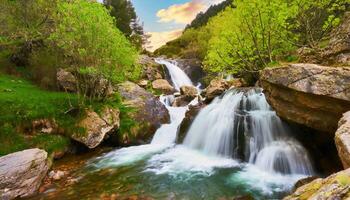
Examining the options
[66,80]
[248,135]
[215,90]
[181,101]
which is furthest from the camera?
[181,101]

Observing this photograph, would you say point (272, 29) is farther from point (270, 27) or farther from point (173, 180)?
point (173, 180)

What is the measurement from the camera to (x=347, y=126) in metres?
9.72

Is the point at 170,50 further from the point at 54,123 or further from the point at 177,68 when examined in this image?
the point at 54,123

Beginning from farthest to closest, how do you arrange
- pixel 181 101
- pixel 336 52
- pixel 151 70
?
pixel 151 70
pixel 181 101
pixel 336 52

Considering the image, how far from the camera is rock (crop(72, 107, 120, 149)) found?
20.0 meters

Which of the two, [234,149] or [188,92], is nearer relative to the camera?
[234,149]

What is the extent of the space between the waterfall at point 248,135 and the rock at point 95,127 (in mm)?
5549

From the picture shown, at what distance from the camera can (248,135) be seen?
18.4 m

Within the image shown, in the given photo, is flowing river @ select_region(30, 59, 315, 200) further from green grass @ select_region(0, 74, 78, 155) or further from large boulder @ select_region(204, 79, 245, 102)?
large boulder @ select_region(204, 79, 245, 102)

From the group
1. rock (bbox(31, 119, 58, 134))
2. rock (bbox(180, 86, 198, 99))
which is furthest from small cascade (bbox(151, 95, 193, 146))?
rock (bbox(31, 119, 58, 134))

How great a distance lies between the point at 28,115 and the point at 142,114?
896 centimetres

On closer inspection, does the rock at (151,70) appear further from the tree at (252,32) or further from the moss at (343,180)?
the moss at (343,180)

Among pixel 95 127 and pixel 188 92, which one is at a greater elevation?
pixel 188 92

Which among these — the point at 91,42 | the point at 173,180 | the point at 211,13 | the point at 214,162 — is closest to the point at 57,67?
the point at 91,42
